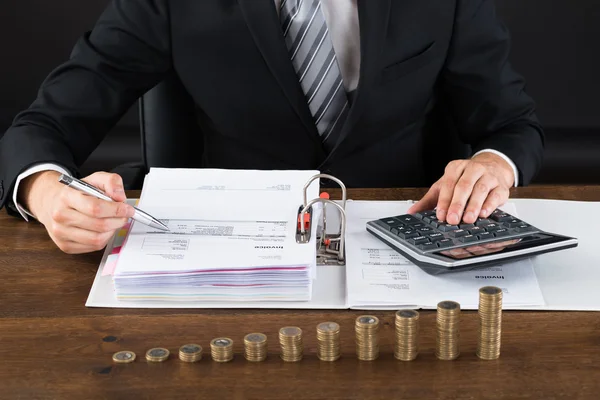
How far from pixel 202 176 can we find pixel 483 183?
1.43 feet

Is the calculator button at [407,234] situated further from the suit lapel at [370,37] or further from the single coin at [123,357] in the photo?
the suit lapel at [370,37]

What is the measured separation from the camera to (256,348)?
38.0 inches

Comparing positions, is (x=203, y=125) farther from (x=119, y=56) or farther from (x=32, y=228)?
(x=32, y=228)

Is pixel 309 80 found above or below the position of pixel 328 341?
above

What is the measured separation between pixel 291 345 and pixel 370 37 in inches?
33.1

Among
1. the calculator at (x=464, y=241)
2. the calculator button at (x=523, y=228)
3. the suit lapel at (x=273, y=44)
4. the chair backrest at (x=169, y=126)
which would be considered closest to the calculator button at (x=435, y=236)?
the calculator at (x=464, y=241)

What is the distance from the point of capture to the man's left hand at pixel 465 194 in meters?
1.25

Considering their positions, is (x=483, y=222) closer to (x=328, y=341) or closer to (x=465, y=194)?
(x=465, y=194)

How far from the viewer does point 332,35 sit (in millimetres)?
1705

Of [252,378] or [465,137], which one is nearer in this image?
[252,378]

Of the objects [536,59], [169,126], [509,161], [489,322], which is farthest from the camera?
[536,59]

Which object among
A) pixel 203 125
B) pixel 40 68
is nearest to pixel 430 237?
pixel 203 125

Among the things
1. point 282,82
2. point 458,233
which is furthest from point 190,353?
point 282,82

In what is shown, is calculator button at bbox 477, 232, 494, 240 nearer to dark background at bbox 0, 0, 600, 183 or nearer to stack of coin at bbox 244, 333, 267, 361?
stack of coin at bbox 244, 333, 267, 361
